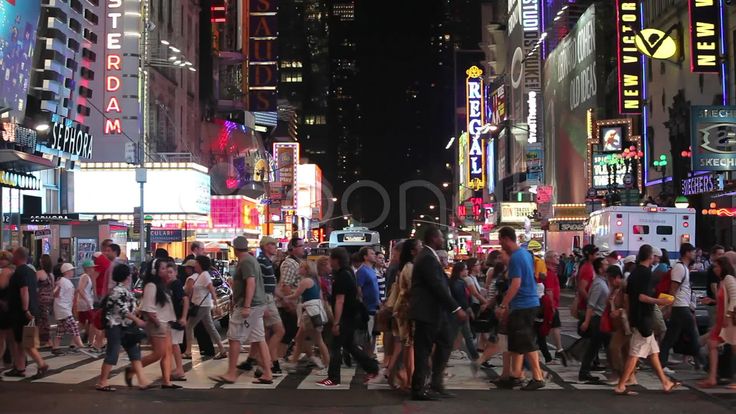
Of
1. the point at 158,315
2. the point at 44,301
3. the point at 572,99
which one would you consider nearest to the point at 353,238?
the point at 44,301

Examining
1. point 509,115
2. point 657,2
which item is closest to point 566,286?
point 657,2

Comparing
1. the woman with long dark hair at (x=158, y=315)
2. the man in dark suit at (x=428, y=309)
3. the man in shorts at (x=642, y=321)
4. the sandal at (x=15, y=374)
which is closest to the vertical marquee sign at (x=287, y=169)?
the sandal at (x=15, y=374)

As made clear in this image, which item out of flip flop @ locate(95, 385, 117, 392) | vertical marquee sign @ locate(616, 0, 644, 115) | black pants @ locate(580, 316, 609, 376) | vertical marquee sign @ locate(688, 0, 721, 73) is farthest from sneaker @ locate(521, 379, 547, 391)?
vertical marquee sign @ locate(616, 0, 644, 115)

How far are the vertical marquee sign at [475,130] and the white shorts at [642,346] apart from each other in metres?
90.8

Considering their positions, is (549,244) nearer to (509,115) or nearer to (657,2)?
(657,2)

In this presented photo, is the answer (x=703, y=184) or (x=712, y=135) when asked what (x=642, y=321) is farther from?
(x=703, y=184)

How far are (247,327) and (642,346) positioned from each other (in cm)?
474

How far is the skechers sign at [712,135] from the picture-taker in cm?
2806

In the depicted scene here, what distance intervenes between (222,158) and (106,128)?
2586cm

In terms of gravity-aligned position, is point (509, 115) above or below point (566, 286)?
above

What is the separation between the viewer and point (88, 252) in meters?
29.9

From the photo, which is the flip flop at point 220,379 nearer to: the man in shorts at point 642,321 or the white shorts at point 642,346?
the man in shorts at point 642,321

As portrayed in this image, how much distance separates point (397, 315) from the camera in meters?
10.9

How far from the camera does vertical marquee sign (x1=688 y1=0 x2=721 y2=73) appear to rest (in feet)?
106
